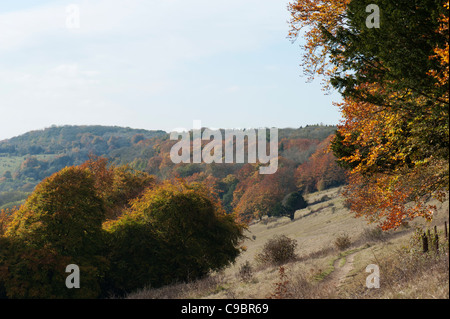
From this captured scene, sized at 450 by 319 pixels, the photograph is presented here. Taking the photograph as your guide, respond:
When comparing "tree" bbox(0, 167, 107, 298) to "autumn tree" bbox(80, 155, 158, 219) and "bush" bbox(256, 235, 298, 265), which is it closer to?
"bush" bbox(256, 235, 298, 265)

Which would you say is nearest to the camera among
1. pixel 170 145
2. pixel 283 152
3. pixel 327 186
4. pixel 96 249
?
pixel 96 249

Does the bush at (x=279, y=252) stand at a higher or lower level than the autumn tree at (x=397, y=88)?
lower

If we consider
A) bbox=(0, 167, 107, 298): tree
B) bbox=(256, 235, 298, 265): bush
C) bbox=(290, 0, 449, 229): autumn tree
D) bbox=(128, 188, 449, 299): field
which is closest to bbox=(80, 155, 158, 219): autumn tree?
bbox=(0, 167, 107, 298): tree

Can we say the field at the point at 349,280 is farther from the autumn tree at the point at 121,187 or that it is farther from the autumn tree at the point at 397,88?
the autumn tree at the point at 121,187

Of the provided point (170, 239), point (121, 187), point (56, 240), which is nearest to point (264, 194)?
point (121, 187)

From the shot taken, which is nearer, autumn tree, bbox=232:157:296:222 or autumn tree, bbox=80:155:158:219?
autumn tree, bbox=80:155:158:219

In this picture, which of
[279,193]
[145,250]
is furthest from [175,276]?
[279,193]

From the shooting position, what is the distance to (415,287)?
10.4 m

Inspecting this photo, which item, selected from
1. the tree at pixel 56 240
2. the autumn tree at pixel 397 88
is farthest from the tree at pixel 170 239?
the autumn tree at pixel 397 88

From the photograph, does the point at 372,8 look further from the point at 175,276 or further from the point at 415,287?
the point at 175,276

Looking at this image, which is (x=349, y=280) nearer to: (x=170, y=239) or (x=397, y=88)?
(x=397, y=88)

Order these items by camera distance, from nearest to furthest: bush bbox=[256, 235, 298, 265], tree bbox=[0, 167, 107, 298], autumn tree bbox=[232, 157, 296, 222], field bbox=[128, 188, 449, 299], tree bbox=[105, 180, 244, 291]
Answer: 1. field bbox=[128, 188, 449, 299]
2. tree bbox=[0, 167, 107, 298]
3. tree bbox=[105, 180, 244, 291]
4. bush bbox=[256, 235, 298, 265]
5. autumn tree bbox=[232, 157, 296, 222]

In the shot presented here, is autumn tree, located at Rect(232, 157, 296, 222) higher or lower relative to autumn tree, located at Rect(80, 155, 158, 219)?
lower
